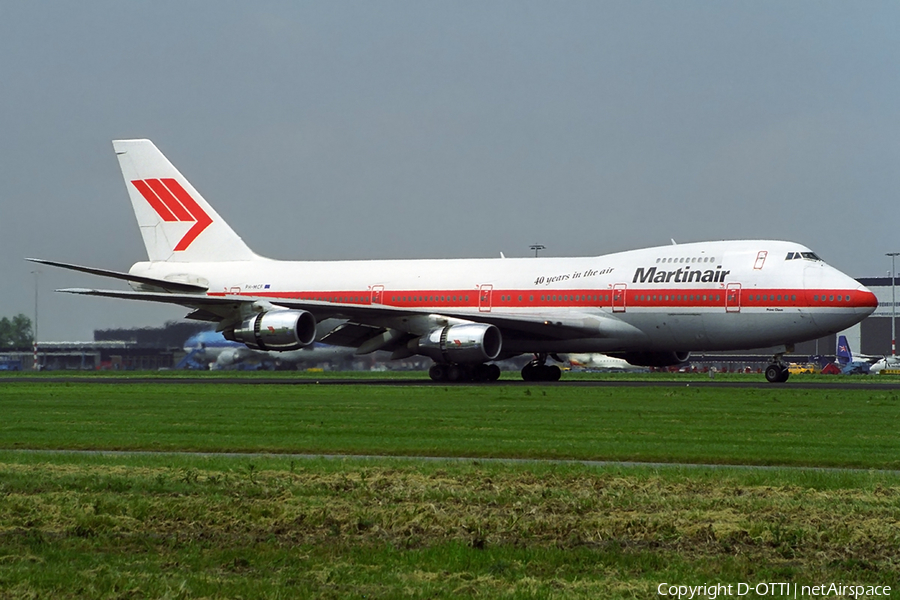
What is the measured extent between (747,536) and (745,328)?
29.6 metres

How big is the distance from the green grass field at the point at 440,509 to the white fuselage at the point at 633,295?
597 inches

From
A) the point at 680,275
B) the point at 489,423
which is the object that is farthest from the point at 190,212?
the point at 489,423

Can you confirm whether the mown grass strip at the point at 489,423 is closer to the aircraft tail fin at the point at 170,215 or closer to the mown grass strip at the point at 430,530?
the mown grass strip at the point at 430,530

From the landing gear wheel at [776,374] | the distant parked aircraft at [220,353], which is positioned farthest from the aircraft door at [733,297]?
the distant parked aircraft at [220,353]

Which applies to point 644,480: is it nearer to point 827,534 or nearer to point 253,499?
point 827,534

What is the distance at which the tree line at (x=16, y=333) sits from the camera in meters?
86.9

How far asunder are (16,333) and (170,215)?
140ft

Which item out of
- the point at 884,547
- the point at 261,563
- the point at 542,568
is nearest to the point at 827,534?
the point at 884,547

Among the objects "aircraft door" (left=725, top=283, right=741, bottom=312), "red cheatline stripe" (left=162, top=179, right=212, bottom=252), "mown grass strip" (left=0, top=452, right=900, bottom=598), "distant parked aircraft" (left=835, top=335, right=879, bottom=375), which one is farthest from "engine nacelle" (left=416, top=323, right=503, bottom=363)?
"distant parked aircraft" (left=835, top=335, right=879, bottom=375)

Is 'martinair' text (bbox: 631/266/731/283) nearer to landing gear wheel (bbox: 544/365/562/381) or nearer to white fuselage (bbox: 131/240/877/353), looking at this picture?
white fuselage (bbox: 131/240/877/353)

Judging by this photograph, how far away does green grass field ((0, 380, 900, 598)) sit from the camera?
9.95m

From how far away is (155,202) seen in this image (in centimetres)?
5175

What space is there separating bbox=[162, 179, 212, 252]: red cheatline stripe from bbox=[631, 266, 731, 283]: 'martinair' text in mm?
19993

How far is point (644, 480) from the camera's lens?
49.5 feet
